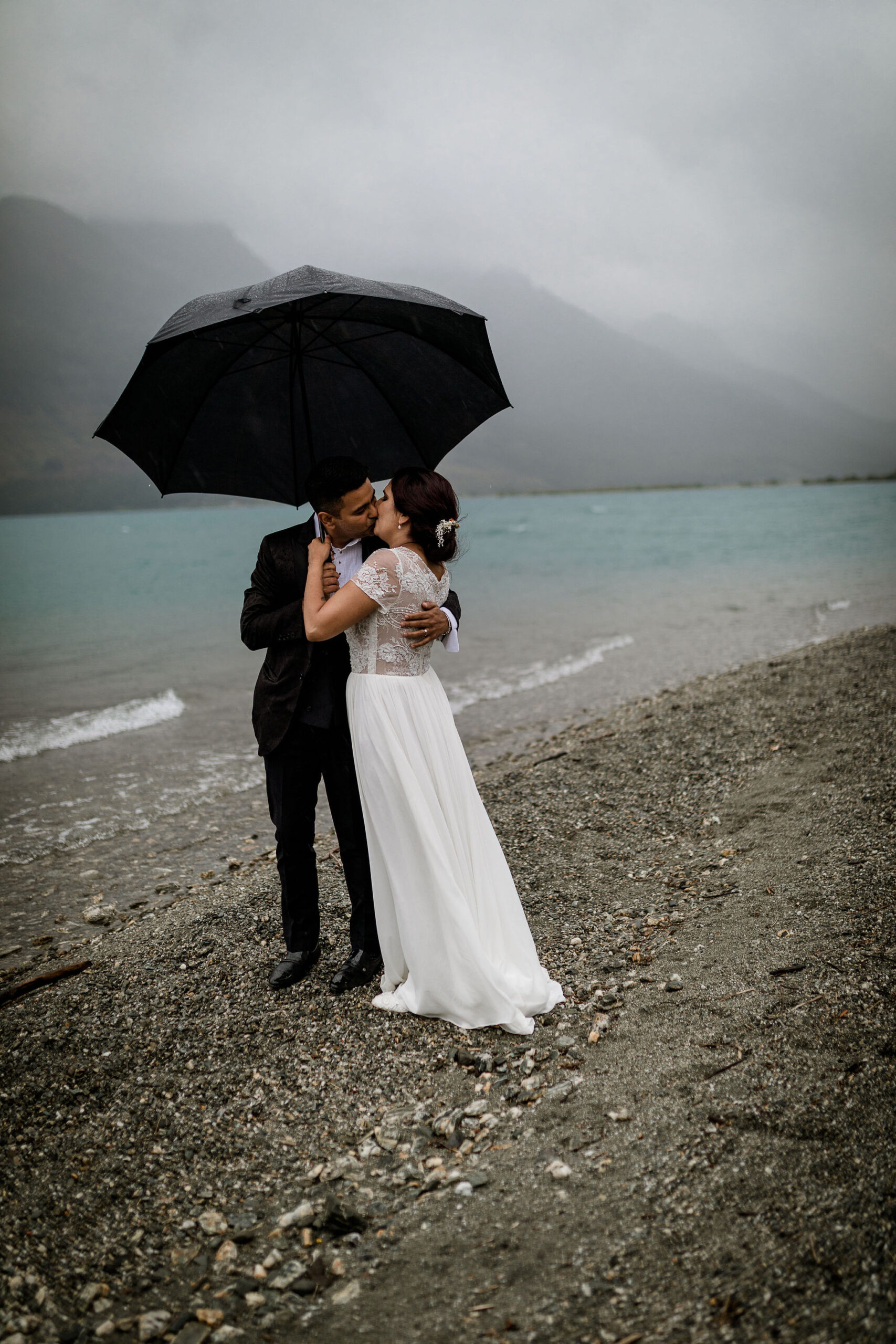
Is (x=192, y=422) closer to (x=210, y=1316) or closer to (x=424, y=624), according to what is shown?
(x=424, y=624)

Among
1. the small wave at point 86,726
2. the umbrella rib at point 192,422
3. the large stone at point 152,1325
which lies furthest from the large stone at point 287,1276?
the small wave at point 86,726

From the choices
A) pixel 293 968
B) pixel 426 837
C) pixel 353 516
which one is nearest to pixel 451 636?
pixel 353 516

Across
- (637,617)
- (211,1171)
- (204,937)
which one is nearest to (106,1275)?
(211,1171)

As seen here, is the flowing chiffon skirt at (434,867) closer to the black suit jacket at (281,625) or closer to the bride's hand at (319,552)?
the black suit jacket at (281,625)

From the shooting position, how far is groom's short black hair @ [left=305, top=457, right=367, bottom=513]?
3.85 meters

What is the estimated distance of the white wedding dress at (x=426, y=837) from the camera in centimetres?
416

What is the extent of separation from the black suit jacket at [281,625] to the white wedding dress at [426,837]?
33cm

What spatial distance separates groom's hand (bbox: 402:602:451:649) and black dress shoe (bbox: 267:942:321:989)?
7.07 feet

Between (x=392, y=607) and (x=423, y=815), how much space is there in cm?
110

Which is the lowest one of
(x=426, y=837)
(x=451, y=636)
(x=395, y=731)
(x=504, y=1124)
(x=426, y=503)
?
(x=504, y=1124)

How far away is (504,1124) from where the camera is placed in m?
3.51

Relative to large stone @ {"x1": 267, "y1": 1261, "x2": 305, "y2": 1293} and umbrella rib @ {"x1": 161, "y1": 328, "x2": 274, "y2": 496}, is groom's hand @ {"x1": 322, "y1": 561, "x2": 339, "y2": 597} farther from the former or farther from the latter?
large stone @ {"x1": 267, "y1": 1261, "x2": 305, "y2": 1293}

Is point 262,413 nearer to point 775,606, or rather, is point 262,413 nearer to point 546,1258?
point 546,1258

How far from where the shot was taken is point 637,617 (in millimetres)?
24172
